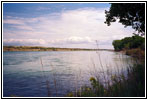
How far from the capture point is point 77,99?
11.2 feet

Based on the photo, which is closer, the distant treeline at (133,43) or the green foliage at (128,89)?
the green foliage at (128,89)

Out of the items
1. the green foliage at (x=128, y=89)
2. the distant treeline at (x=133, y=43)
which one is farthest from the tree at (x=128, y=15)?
the green foliage at (x=128, y=89)

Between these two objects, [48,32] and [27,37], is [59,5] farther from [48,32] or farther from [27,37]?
[27,37]

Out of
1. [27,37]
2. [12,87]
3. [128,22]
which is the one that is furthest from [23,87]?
[128,22]

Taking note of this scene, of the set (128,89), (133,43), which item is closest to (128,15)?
(133,43)

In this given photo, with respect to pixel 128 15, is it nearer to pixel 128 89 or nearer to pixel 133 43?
pixel 133 43

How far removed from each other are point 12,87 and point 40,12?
345cm

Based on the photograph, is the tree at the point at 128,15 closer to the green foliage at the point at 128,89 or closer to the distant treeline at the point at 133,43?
the distant treeline at the point at 133,43

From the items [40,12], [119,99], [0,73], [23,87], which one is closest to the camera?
[119,99]

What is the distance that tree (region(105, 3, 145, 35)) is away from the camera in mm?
6801

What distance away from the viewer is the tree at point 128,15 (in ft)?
22.3

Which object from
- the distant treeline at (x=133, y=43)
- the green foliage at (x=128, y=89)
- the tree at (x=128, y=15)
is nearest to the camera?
the green foliage at (x=128, y=89)

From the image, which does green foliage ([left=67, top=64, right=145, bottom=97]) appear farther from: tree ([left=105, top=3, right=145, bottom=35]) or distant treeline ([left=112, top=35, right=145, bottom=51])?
tree ([left=105, top=3, right=145, bottom=35])

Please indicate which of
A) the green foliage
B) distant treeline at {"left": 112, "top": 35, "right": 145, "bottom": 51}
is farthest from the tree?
the green foliage
